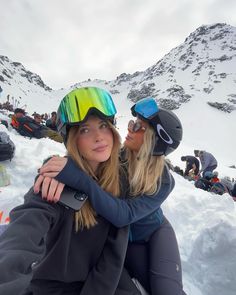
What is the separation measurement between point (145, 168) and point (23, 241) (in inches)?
52.1

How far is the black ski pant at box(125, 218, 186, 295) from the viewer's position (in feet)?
7.51

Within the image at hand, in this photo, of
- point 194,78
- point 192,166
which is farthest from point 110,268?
point 194,78

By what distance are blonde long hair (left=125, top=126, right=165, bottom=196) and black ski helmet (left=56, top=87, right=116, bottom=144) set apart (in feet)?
2.11

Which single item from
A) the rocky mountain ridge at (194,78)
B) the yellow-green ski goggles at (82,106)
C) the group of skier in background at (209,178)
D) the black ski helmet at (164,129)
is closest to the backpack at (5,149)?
the black ski helmet at (164,129)

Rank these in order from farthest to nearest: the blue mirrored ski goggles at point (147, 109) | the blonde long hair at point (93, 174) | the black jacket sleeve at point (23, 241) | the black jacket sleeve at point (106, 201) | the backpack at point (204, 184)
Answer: the backpack at point (204, 184), the blue mirrored ski goggles at point (147, 109), the blonde long hair at point (93, 174), the black jacket sleeve at point (106, 201), the black jacket sleeve at point (23, 241)

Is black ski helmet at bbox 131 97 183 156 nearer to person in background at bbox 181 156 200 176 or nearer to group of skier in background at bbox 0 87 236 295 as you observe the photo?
group of skier in background at bbox 0 87 236 295

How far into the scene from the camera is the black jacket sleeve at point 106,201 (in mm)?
1728

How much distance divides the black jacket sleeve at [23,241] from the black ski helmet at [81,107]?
0.58m

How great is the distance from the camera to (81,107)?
Result: 6.22 feet

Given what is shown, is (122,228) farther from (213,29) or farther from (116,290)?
(213,29)

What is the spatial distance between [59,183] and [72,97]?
0.67 metres

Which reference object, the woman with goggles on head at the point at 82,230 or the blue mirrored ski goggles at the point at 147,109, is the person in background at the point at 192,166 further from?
the woman with goggles on head at the point at 82,230

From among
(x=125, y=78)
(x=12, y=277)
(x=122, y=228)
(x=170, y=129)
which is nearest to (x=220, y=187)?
(x=170, y=129)

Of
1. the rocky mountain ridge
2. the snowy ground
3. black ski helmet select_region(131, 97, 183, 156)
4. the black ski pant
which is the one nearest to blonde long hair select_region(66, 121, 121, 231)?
black ski helmet select_region(131, 97, 183, 156)
